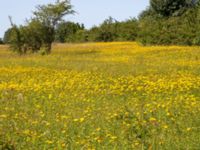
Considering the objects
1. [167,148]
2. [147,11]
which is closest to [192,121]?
[167,148]

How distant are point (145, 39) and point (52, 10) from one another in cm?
920

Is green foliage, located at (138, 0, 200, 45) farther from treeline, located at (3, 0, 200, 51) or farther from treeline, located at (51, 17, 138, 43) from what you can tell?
treeline, located at (51, 17, 138, 43)

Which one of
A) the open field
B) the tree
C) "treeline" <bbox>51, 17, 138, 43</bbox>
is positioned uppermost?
the tree

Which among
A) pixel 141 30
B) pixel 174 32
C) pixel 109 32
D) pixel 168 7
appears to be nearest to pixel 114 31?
pixel 109 32

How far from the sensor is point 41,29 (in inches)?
1580

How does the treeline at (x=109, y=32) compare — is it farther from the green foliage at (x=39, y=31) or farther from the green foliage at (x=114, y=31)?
the green foliage at (x=39, y=31)

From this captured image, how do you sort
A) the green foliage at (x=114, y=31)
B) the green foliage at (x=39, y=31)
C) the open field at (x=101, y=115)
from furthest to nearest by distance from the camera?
the green foliage at (x=114, y=31), the green foliage at (x=39, y=31), the open field at (x=101, y=115)

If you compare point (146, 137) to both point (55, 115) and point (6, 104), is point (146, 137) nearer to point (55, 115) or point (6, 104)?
point (55, 115)

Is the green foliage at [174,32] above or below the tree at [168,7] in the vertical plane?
below

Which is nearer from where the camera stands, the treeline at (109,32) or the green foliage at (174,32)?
the green foliage at (174,32)

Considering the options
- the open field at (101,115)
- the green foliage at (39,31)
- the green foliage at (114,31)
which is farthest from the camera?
the green foliage at (114,31)

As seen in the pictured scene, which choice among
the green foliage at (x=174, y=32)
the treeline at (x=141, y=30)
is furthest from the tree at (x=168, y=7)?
the green foliage at (x=174, y=32)

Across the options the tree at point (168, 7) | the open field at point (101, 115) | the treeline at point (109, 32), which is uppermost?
the tree at point (168, 7)

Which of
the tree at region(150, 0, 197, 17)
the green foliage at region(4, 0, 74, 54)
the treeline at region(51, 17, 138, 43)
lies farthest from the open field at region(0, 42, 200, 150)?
the tree at region(150, 0, 197, 17)
